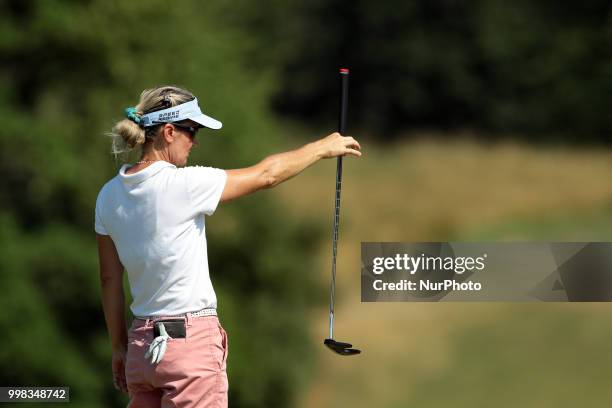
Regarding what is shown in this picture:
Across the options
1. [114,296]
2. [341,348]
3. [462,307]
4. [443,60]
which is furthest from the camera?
[443,60]

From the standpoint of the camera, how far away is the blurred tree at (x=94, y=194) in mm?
15500

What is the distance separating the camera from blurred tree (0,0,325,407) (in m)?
A: 15.5

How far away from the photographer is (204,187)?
3807 millimetres

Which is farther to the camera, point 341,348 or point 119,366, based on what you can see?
point 341,348

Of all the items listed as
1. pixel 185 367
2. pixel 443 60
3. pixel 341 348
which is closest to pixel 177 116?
pixel 185 367

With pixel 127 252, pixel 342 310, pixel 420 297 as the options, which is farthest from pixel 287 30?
pixel 127 252

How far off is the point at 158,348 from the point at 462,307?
1862 cm

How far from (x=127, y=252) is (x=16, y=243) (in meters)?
12.1

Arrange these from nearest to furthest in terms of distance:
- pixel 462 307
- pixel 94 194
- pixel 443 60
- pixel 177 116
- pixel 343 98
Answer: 1. pixel 177 116
2. pixel 343 98
3. pixel 94 194
4. pixel 462 307
5. pixel 443 60

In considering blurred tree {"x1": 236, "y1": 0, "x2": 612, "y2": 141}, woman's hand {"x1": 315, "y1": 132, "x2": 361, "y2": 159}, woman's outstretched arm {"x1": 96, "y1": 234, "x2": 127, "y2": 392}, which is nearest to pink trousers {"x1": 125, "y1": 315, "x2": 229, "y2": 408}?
woman's outstretched arm {"x1": 96, "y1": 234, "x2": 127, "y2": 392}

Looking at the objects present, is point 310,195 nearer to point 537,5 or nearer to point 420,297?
point 537,5

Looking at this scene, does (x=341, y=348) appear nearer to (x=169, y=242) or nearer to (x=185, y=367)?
(x=185, y=367)

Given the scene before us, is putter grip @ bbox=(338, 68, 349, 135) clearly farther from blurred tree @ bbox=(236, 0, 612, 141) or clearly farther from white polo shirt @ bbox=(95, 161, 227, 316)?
blurred tree @ bbox=(236, 0, 612, 141)

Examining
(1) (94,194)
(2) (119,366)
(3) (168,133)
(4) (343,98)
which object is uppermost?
(1) (94,194)
